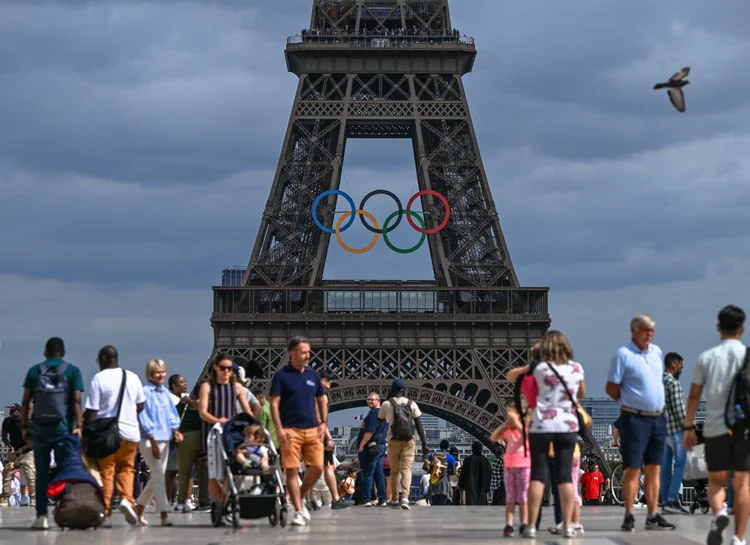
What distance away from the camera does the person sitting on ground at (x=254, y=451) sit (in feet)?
53.8

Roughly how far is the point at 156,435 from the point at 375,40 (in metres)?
47.4

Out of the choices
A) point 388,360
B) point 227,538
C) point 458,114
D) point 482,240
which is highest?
point 458,114

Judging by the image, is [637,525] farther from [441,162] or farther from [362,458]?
[441,162]

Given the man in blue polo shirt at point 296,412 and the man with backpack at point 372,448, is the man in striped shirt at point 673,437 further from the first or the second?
the man with backpack at point 372,448

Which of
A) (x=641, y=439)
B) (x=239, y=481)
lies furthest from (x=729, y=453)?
(x=239, y=481)

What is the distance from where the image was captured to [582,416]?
15227 mm

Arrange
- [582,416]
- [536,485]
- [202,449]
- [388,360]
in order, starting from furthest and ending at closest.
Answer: [388,360] → [202,449] → [582,416] → [536,485]

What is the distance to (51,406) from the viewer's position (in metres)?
16.0

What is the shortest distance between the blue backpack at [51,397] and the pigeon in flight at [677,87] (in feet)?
25.3

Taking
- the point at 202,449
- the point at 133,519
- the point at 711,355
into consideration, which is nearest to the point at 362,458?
the point at 202,449

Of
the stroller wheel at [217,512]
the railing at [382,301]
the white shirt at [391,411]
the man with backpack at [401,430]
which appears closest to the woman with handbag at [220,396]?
the stroller wheel at [217,512]

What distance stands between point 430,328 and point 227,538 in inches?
1819

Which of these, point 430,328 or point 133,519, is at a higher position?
point 430,328

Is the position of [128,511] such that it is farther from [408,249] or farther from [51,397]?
[408,249]
